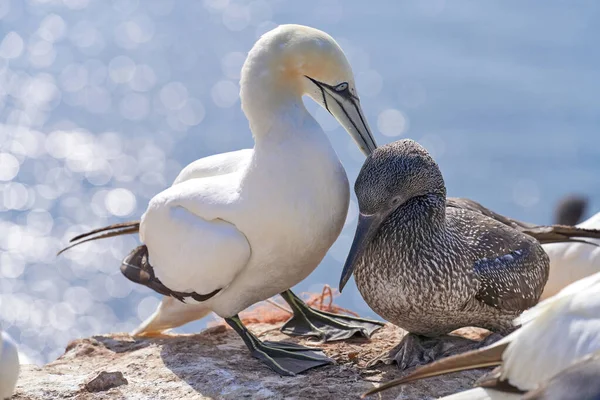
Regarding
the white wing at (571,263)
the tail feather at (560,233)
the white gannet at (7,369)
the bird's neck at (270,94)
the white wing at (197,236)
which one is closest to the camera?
the white gannet at (7,369)

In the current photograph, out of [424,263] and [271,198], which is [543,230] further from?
[271,198]

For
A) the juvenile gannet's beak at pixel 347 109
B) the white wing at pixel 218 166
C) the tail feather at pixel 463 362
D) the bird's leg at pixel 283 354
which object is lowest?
the bird's leg at pixel 283 354

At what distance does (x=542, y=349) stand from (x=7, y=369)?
244 cm

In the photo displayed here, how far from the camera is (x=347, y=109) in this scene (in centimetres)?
574

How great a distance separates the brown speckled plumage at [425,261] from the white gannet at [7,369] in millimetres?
1651

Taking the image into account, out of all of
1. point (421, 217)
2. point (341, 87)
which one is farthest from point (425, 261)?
point (341, 87)

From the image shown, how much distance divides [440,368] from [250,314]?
3.04 m

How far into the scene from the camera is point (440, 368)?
3955 millimetres

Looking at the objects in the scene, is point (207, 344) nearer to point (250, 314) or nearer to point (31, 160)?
point (250, 314)

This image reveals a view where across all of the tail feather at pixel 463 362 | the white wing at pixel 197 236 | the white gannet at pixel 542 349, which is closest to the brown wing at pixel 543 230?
the white wing at pixel 197 236

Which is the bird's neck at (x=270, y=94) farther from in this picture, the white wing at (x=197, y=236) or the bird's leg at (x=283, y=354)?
the bird's leg at (x=283, y=354)

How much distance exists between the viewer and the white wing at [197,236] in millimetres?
5496

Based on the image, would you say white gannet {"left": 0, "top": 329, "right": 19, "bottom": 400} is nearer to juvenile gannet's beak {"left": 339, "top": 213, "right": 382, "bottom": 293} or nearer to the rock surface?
the rock surface

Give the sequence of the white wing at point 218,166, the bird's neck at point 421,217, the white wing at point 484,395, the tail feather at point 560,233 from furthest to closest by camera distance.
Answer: the white wing at point 218,166 < the tail feather at point 560,233 < the bird's neck at point 421,217 < the white wing at point 484,395
